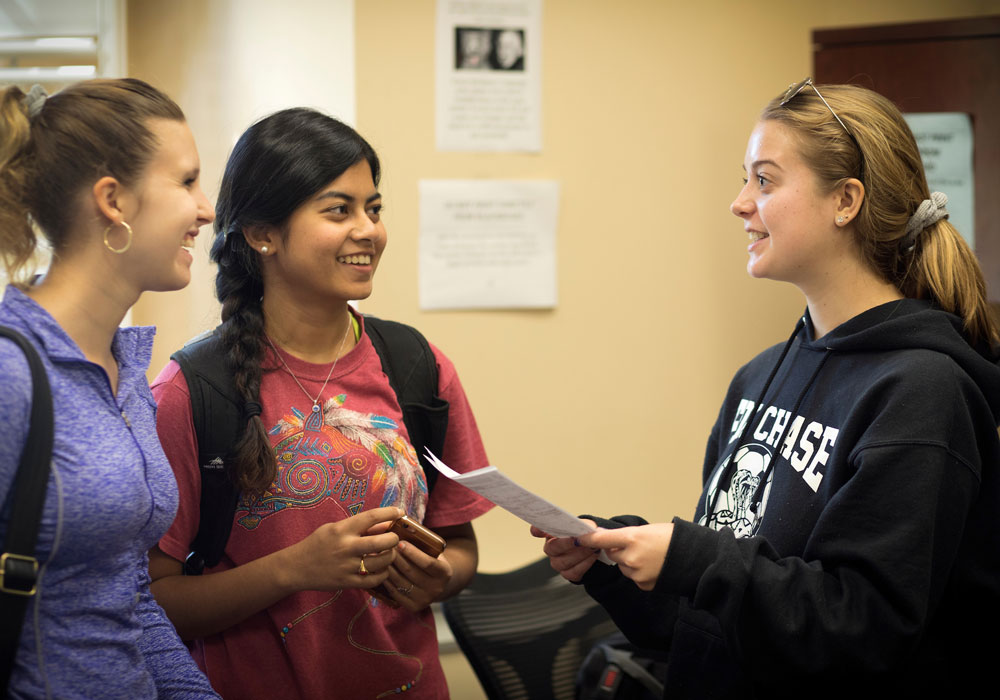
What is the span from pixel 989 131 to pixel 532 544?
5.87 feet

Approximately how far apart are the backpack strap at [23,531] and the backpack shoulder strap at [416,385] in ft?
2.13

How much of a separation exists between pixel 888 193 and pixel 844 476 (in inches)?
19.2

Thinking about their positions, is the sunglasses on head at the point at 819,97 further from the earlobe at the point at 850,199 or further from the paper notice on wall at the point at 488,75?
the paper notice on wall at the point at 488,75

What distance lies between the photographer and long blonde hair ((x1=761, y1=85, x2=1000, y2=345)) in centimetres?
A: 142

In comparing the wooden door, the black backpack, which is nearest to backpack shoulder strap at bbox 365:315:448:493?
the black backpack

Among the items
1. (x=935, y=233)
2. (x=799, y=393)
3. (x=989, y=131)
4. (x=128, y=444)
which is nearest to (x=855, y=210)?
(x=935, y=233)

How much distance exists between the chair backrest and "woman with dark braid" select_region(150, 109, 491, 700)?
0.54 meters

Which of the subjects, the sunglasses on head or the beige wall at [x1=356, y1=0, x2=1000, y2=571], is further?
the beige wall at [x1=356, y1=0, x2=1000, y2=571]

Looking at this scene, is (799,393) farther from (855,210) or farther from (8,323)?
(8,323)

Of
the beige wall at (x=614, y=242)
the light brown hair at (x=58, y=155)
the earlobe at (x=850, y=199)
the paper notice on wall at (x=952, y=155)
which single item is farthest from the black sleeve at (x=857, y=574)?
the paper notice on wall at (x=952, y=155)

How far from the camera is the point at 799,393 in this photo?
150 cm

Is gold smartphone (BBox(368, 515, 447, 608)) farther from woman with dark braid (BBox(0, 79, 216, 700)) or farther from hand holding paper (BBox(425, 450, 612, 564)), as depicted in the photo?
woman with dark braid (BBox(0, 79, 216, 700))

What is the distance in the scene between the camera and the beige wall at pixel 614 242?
252cm

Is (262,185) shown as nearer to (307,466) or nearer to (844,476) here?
(307,466)
